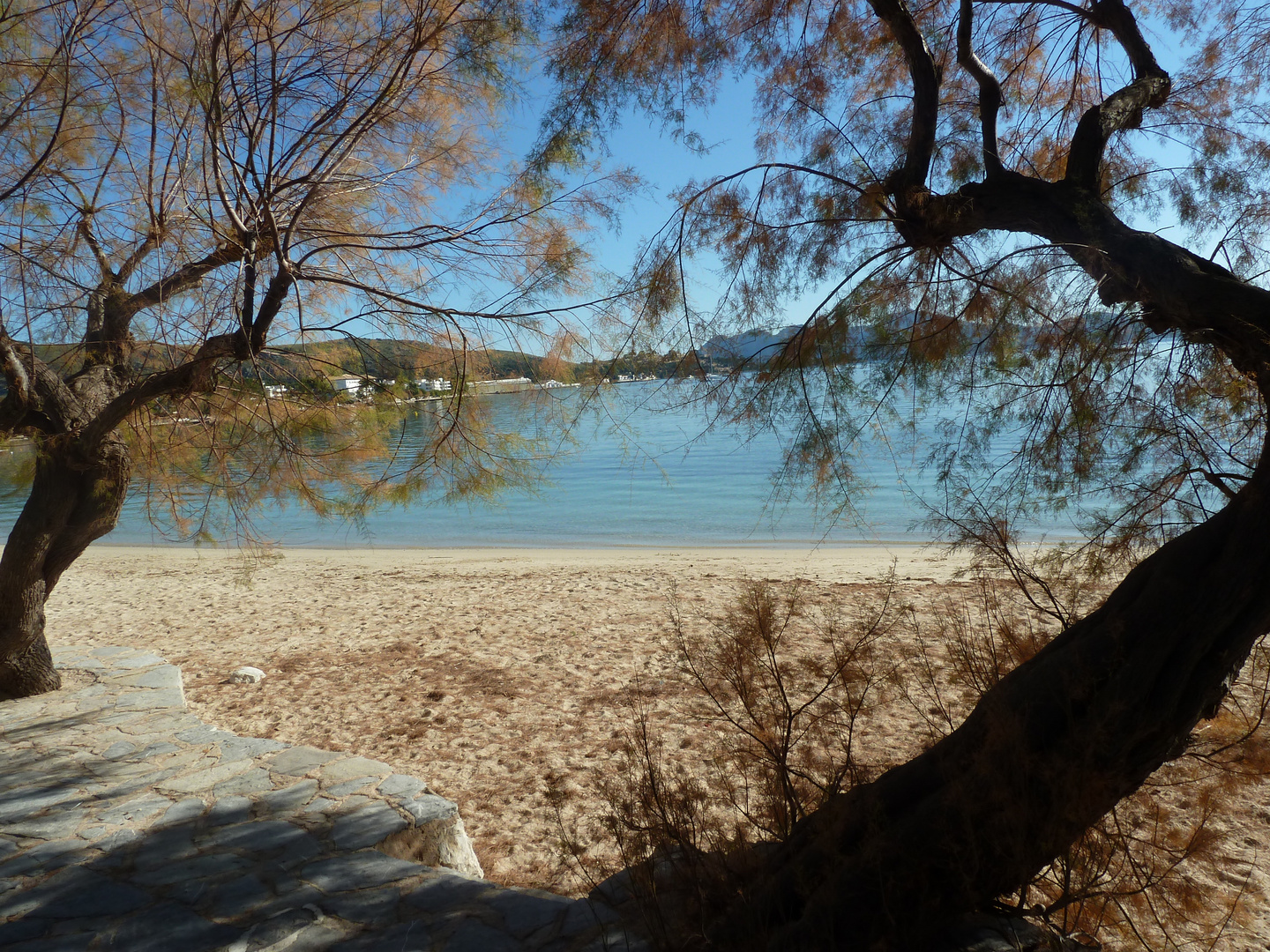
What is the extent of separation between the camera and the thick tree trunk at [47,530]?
4668 millimetres

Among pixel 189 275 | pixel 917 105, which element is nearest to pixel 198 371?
pixel 189 275

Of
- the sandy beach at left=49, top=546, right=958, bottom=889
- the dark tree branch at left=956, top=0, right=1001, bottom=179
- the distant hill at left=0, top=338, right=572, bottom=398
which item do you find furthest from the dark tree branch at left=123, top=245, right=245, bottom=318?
the dark tree branch at left=956, top=0, right=1001, bottom=179

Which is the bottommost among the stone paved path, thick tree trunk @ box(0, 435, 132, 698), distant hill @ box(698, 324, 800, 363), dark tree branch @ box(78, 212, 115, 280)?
the stone paved path

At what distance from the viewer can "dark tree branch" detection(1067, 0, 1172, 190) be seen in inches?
91.8

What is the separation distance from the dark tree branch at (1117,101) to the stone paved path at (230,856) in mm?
2699

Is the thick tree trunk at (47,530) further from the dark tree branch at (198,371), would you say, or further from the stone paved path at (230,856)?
the stone paved path at (230,856)

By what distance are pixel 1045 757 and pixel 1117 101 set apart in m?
2.10

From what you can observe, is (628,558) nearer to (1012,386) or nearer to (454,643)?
(454,643)

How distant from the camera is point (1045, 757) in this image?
6.59 ft

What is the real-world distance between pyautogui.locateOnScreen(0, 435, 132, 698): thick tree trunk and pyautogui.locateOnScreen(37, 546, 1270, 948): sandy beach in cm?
97

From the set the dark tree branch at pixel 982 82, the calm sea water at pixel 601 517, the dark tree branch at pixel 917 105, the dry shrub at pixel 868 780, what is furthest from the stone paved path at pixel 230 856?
the dark tree branch at pixel 982 82

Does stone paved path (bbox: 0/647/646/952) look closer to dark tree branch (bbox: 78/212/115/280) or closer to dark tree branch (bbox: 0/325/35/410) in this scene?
dark tree branch (bbox: 0/325/35/410)

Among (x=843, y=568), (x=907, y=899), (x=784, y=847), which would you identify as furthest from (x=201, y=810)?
(x=843, y=568)

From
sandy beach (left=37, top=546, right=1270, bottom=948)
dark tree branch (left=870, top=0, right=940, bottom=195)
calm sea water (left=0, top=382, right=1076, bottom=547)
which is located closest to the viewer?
dark tree branch (left=870, top=0, right=940, bottom=195)
